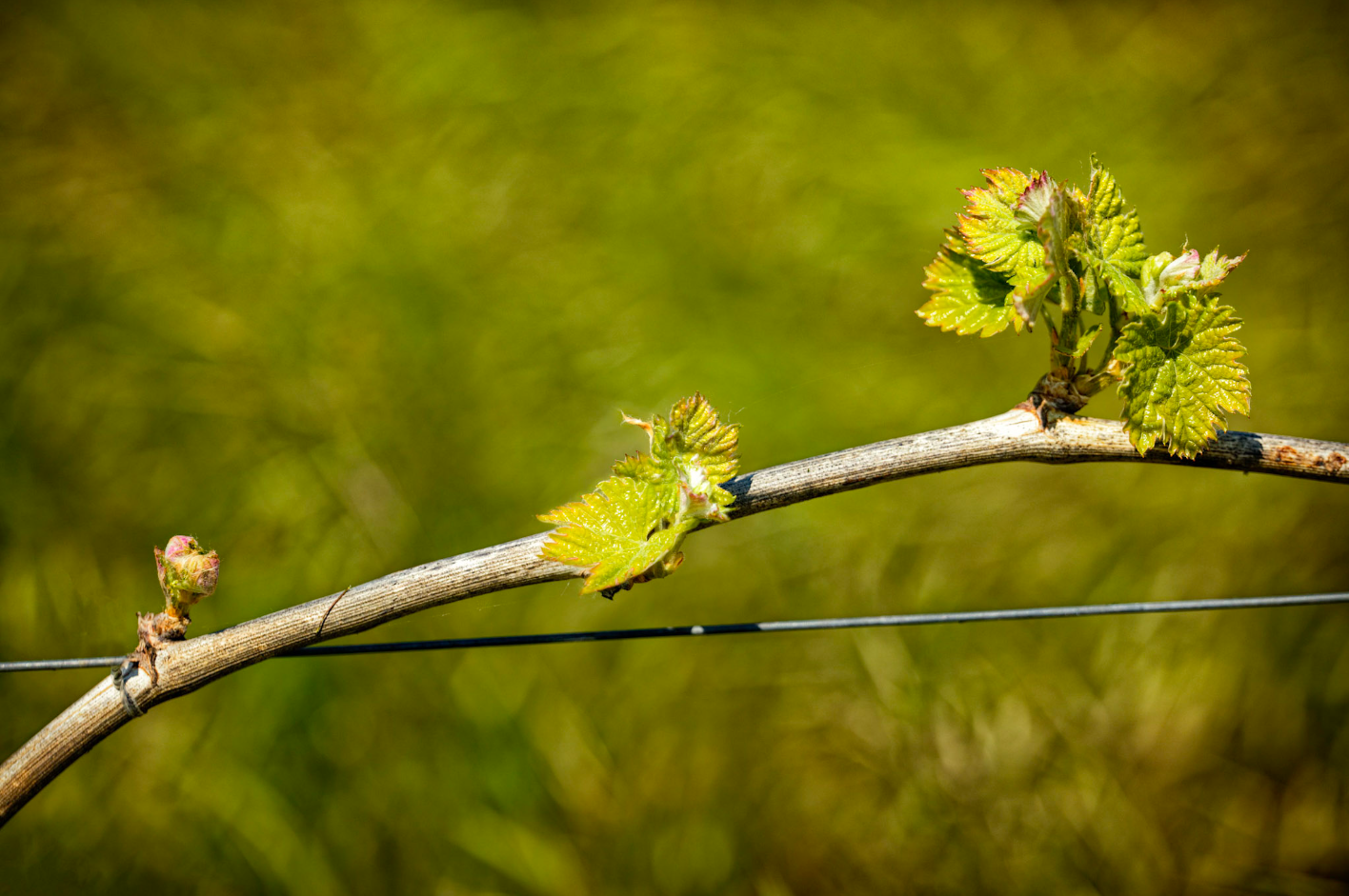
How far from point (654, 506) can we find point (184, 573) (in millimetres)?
154

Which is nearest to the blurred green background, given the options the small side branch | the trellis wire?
the trellis wire

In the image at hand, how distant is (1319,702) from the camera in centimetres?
73

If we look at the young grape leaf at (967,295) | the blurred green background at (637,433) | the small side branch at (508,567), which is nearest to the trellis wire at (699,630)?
the small side branch at (508,567)

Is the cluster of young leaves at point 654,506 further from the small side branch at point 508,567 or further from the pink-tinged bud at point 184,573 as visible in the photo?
the pink-tinged bud at point 184,573

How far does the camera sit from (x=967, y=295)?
30cm

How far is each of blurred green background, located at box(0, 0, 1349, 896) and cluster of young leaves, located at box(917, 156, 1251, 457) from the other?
56 cm

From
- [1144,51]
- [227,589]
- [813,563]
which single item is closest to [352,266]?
[227,589]

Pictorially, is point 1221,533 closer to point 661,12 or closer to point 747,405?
point 747,405

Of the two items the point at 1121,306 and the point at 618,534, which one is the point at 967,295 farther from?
the point at 618,534

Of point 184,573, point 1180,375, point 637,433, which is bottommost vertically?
point 1180,375

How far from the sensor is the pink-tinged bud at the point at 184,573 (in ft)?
0.87

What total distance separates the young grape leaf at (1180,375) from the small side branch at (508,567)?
11 mm

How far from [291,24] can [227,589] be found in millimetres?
831

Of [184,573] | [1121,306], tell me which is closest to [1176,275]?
[1121,306]
